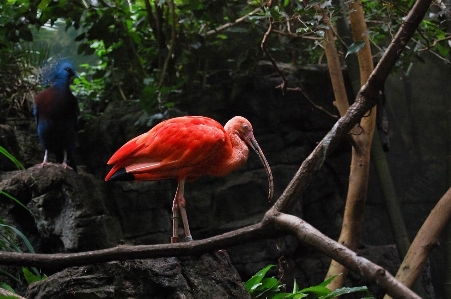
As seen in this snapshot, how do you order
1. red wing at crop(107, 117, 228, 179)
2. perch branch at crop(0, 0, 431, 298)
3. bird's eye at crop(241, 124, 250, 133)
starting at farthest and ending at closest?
bird's eye at crop(241, 124, 250, 133)
red wing at crop(107, 117, 228, 179)
perch branch at crop(0, 0, 431, 298)

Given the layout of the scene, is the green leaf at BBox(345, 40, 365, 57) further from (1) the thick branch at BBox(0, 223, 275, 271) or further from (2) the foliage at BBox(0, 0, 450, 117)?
(1) the thick branch at BBox(0, 223, 275, 271)

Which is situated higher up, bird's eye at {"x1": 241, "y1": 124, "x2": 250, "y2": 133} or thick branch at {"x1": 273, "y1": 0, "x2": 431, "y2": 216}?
thick branch at {"x1": 273, "y1": 0, "x2": 431, "y2": 216}

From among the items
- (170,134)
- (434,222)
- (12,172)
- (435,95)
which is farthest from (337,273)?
(435,95)

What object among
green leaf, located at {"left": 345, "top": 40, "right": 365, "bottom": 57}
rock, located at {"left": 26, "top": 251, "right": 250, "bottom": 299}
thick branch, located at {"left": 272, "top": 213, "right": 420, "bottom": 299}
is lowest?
rock, located at {"left": 26, "top": 251, "right": 250, "bottom": 299}

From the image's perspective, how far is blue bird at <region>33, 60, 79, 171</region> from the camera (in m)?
4.82

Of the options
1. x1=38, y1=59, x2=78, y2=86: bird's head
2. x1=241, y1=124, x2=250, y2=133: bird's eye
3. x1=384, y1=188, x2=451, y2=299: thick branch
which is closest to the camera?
x1=241, y1=124, x2=250, y2=133: bird's eye

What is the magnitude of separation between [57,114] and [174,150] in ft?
7.13

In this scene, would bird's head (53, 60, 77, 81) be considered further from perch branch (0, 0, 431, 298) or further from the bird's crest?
perch branch (0, 0, 431, 298)

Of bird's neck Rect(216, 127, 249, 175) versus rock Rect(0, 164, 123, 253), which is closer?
bird's neck Rect(216, 127, 249, 175)

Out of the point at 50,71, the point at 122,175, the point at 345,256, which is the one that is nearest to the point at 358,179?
the point at 122,175

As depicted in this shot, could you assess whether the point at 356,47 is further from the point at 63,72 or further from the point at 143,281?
the point at 63,72

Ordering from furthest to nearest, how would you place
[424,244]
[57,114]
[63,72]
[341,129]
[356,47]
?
[63,72]
[57,114]
[424,244]
[356,47]
[341,129]

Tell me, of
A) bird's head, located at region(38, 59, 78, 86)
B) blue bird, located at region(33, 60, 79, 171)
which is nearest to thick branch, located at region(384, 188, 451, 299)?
blue bird, located at region(33, 60, 79, 171)

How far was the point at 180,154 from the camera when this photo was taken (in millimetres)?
2975
